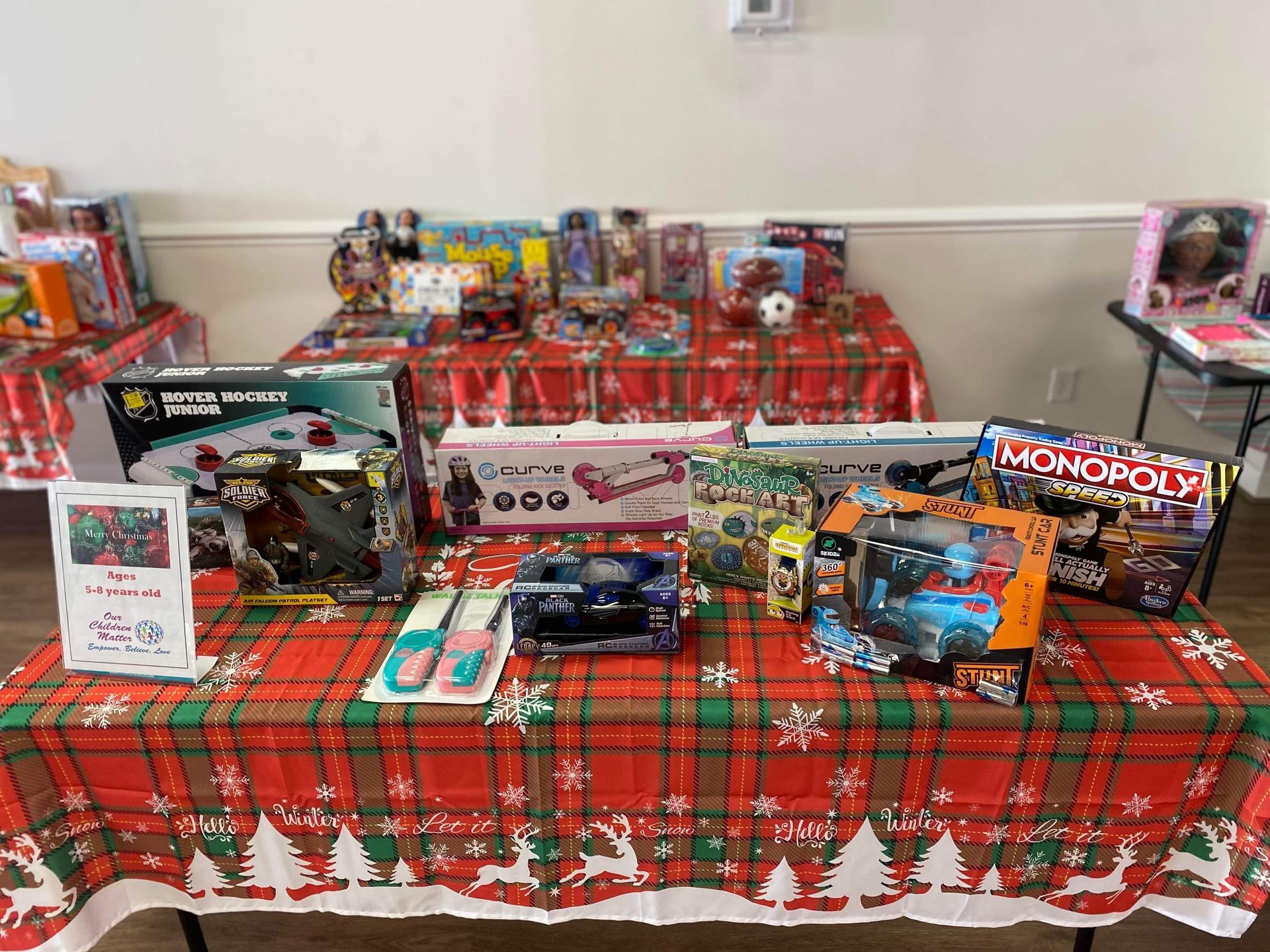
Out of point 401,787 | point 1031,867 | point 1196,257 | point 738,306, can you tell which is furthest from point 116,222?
point 1196,257

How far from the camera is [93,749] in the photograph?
1.15 metres

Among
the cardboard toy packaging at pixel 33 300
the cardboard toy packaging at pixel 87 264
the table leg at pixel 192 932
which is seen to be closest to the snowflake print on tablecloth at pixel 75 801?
the table leg at pixel 192 932

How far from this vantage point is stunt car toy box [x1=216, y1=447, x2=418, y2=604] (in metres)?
1.25

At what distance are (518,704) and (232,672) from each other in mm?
420

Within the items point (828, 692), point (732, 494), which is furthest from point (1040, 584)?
point (732, 494)

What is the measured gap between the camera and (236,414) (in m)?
1.42

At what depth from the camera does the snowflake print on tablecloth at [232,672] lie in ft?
3.91

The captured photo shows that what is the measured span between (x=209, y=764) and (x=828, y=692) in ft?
2.76

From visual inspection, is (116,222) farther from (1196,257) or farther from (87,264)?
(1196,257)

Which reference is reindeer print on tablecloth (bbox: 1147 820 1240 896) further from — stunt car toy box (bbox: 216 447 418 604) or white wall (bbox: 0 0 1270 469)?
white wall (bbox: 0 0 1270 469)

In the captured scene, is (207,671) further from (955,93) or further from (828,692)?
(955,93)

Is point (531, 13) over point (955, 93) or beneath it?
over

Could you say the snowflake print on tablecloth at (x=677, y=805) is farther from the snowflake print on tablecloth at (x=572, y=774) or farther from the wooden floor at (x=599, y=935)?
the wooden floor at (x=599, y=935)

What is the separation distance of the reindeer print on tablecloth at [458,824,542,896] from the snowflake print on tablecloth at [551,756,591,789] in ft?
0.33
